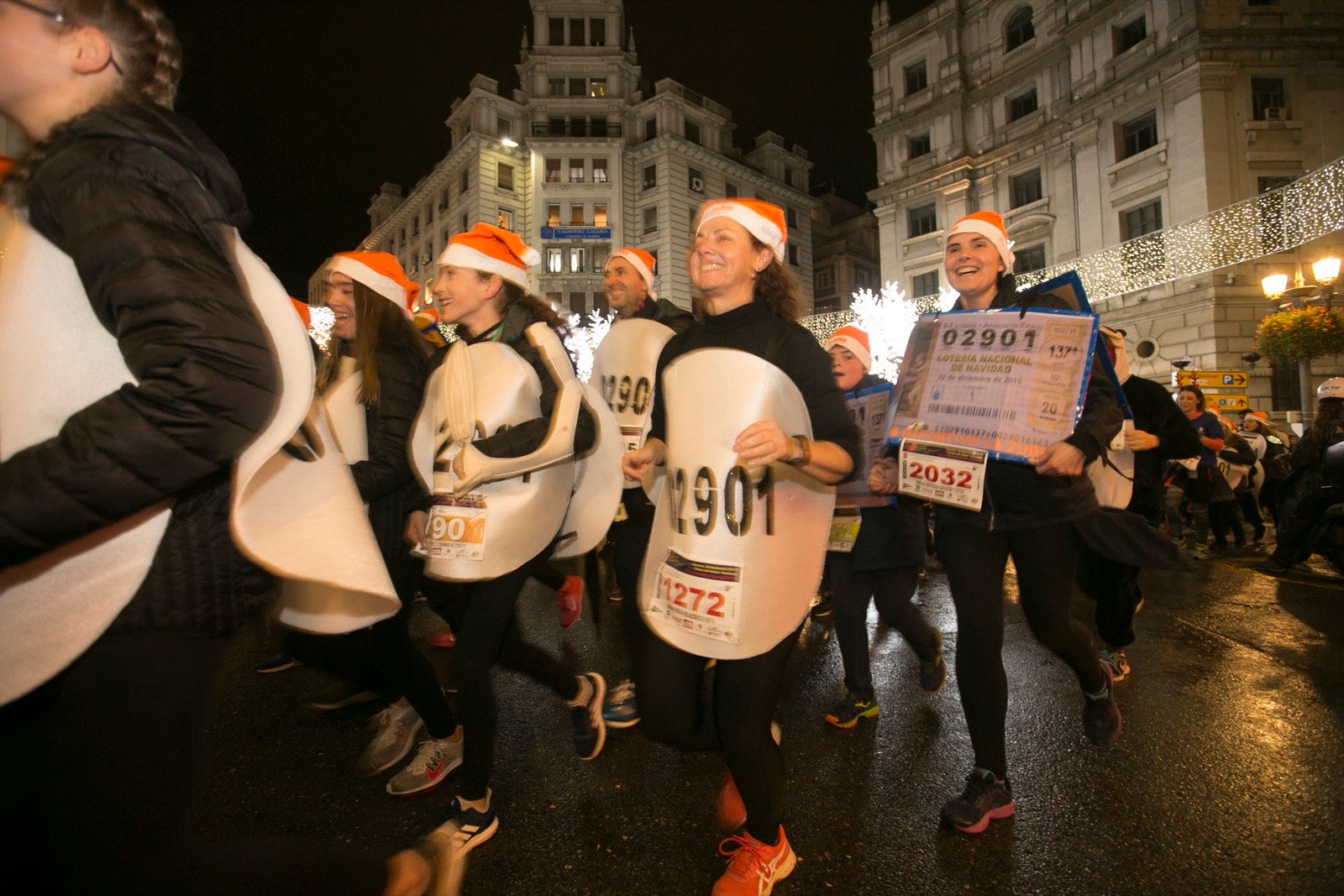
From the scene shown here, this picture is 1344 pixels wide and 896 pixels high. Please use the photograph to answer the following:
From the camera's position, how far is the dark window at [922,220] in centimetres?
3462

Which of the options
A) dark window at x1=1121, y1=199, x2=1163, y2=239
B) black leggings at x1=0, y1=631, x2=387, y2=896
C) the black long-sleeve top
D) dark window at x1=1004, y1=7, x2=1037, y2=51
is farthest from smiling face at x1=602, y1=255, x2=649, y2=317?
dark window at x1=1004, y1=7, x2=1037, y2=51

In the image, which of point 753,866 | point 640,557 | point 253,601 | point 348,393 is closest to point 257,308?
point 253,601

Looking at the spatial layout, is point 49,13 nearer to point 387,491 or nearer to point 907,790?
point 387,491

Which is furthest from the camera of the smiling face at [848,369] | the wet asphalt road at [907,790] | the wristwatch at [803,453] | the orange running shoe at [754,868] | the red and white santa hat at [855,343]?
the red and white santa hat at [855,343]

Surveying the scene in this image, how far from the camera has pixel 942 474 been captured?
2.75 m

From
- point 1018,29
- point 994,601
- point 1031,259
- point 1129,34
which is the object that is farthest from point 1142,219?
point 994,601

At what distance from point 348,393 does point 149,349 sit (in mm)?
2034

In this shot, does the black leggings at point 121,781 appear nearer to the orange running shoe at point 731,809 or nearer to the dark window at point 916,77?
the orange running shoe at point 731,809

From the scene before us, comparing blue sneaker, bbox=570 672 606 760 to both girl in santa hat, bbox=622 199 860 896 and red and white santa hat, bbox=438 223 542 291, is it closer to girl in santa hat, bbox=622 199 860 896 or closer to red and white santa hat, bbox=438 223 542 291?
girl in santa hat, bbox=622 199 860 896

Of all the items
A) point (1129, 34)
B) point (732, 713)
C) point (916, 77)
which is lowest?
point (732, 713)

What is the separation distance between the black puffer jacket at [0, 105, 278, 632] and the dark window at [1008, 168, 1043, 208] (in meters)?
36.0

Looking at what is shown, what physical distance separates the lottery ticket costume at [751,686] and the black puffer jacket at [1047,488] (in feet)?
2.81

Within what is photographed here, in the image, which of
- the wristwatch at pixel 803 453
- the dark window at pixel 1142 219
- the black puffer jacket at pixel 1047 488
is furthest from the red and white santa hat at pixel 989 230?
the dark window at pixel 1142 219

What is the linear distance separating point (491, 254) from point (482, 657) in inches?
72.6
